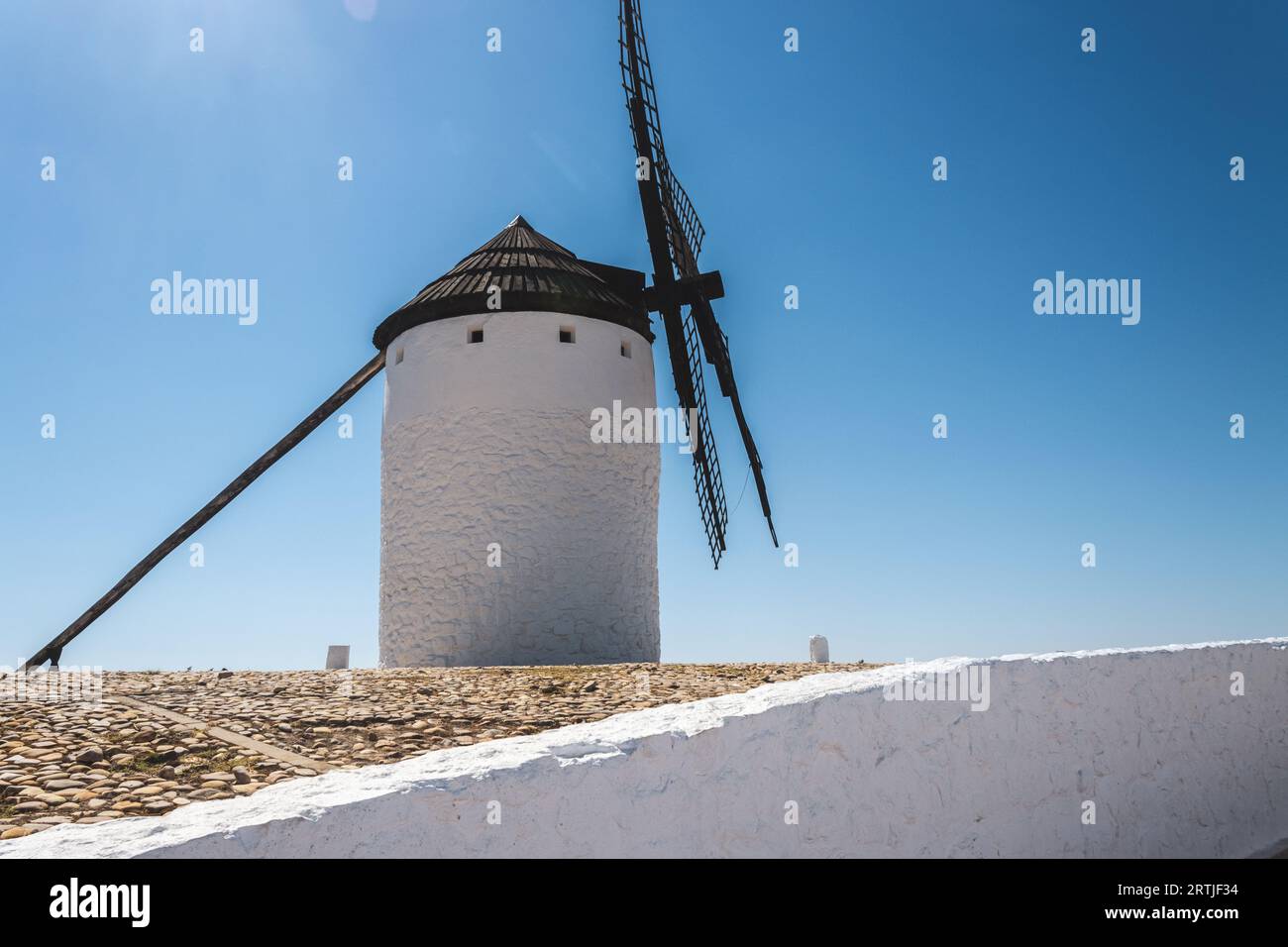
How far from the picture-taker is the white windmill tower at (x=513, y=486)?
1057 cm

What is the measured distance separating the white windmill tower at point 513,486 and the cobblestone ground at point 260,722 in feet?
7.24

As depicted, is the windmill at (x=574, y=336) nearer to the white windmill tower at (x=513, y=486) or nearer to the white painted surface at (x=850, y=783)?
the white windmill tower at (x=513, y=486)

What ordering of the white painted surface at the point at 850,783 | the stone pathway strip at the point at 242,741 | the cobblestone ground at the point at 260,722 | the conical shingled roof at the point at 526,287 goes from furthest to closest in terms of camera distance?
the conical shingled roof at the point at 526,287 < the stone pathway strip at the point at 242,741 < the cobblestone ground at the point at 260,722 < the white painted surface at the point at 850,783

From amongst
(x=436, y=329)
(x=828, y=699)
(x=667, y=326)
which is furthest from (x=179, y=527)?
(x=828, y=699)

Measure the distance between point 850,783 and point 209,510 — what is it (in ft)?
34.0

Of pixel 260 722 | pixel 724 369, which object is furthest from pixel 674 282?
pixel 260 722

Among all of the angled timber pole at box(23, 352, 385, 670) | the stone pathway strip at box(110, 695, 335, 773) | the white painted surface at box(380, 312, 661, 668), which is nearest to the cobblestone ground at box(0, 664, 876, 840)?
the stone pathway strip at box(110, 695, 335, 773)

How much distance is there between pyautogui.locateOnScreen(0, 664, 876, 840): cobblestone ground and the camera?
422cm

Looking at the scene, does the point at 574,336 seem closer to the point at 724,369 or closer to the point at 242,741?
the point at 724,369

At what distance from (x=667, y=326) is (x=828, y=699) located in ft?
31.7

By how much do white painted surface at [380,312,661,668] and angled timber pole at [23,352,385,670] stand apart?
1.27 metres

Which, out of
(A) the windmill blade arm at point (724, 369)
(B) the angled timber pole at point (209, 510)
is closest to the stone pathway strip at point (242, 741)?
(B) the angled timber pole at point (209, 510)
